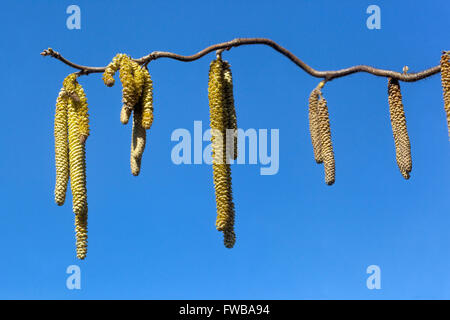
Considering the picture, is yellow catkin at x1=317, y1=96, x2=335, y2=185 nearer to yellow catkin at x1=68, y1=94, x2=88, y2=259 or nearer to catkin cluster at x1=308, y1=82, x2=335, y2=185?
catkin cluster at x1=308, y1=82, x2=335, y2=185

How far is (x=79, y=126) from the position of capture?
11.4 ft

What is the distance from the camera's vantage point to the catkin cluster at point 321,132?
3.70m

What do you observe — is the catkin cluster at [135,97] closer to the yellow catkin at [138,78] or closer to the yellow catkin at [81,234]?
the yellow catkin at [138,78]

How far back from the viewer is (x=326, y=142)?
3717 mm

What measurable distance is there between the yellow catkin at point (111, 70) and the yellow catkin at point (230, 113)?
54cm

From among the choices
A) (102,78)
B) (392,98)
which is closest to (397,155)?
(392,98)

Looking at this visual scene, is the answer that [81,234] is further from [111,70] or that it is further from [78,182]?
[111,70]

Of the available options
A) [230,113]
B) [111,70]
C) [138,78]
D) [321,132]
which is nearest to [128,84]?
[138,78]

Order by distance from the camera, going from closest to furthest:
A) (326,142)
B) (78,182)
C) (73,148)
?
(78,182)
(73,148)
(326,142)

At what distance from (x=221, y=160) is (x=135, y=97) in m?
0.53

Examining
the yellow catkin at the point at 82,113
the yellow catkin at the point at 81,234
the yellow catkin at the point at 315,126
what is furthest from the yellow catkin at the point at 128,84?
the yellow catkin at the point at 315,126

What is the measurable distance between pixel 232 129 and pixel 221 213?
482mm

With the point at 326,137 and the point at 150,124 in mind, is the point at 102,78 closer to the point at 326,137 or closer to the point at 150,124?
the point at 150,124

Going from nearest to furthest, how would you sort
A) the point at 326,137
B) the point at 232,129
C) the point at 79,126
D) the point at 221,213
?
1. the point at 221,213
2. the point at 232,129
3. the point at 79,126
4. the point at 326,137
